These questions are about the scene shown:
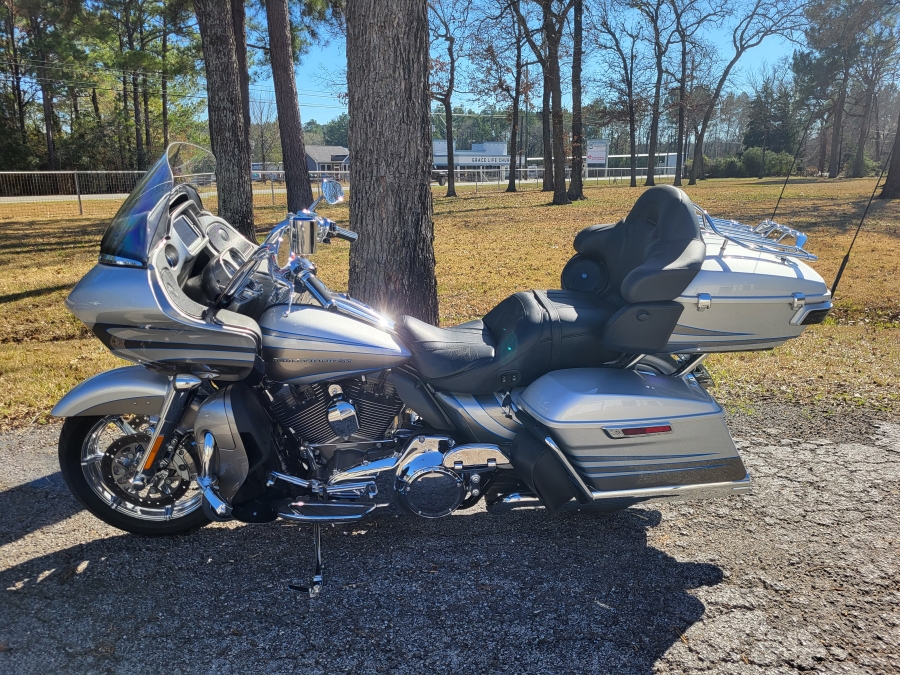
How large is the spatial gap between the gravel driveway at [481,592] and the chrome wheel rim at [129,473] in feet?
0.56

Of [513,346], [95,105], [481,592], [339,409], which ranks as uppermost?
[95,105]

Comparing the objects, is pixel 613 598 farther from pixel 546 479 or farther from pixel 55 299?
pixel 55 299

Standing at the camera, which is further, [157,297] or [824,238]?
[824,238]

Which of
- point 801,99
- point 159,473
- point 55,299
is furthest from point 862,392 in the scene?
point 801,99

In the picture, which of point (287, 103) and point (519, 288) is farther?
point (287, 103)

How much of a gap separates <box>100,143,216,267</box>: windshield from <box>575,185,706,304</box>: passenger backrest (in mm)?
1986

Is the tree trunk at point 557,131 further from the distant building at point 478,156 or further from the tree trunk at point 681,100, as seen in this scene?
the distant building at point 478,156

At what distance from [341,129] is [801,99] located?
252ft

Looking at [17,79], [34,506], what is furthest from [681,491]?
[17,79]

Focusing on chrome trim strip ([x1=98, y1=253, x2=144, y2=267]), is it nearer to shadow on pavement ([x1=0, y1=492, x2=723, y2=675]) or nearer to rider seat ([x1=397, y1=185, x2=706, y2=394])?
rider seat ([x1=397, y1=185, x2=706, y2=394])

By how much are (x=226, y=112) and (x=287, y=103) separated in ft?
17.2

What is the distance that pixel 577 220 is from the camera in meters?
19.1

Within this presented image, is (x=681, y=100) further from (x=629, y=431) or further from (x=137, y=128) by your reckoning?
(x=629, y=431)

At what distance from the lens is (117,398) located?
2961mm
